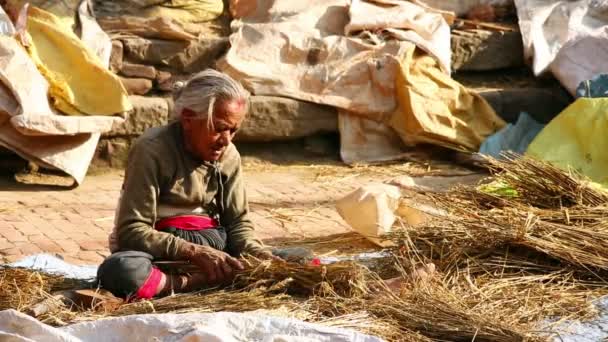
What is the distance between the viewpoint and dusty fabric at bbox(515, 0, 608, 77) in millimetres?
8977

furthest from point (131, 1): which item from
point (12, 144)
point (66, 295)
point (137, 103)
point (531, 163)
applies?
point (66, 295)

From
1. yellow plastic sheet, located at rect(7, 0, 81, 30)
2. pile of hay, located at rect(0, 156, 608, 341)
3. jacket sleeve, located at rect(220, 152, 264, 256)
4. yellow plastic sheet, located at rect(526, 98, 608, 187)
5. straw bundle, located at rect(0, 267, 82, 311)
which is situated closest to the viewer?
pile of hay, located at rect(0, 156, 608, 341)

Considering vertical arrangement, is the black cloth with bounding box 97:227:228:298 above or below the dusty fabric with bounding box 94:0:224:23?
above

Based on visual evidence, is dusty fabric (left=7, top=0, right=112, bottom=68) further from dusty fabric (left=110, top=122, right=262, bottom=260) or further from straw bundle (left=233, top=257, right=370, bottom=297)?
straw bundle (left=233, top=257, right=370, bottom=297)

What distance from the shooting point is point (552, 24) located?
9156 millimetres

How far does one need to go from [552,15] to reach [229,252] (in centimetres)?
515

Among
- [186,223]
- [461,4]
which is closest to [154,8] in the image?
[461,4]

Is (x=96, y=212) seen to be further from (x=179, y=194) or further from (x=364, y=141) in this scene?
(x=364, y=141)

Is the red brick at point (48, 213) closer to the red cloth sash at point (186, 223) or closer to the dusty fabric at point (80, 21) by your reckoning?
the dusty fabric at point (80, 21)

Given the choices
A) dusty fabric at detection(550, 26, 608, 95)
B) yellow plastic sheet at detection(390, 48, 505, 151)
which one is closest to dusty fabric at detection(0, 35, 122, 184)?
yellow plastic sheet at detection(390, 48, 505, 151)

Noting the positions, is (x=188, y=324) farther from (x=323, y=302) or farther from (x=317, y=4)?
(x=317, y=4)

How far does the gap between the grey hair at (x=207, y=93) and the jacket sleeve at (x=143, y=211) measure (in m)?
0.24

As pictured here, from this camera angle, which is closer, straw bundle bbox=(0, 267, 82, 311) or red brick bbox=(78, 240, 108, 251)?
straw bundle bbox=(0, 267, 82, 311)

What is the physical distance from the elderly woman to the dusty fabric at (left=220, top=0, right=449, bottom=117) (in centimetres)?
364
